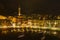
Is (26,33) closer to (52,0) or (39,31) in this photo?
(39,31)

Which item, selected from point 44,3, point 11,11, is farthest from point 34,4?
point 11,11

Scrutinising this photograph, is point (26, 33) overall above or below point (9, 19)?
below

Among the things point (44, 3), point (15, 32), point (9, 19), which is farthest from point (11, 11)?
point (44, 3)

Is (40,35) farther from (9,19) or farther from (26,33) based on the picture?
(9,19)

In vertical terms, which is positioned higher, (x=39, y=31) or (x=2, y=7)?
(x=2, y=7)

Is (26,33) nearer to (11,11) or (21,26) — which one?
(21,26)

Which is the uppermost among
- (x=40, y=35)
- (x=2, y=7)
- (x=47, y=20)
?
(x=2, y=7)

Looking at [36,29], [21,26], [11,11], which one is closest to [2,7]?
[11,11]
